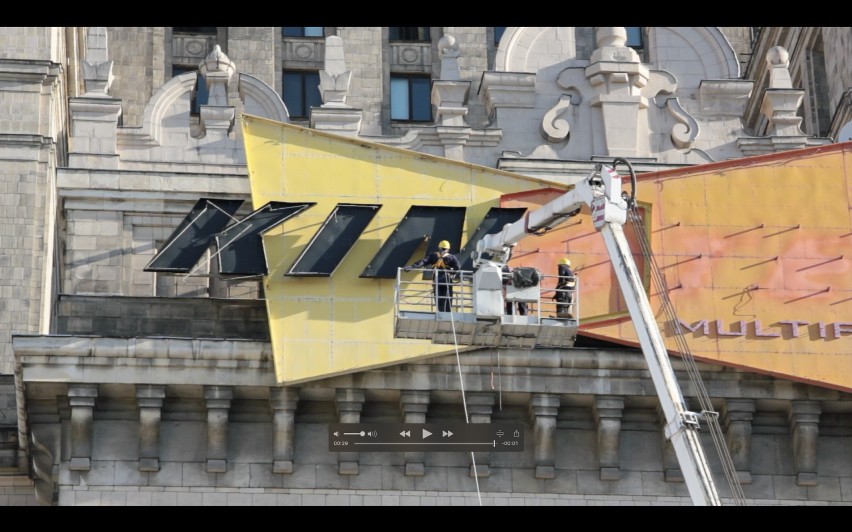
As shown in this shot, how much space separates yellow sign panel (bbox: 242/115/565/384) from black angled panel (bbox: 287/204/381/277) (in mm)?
161

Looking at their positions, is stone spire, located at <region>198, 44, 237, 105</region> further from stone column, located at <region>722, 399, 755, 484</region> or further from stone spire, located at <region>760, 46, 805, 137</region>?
stone column, located at <region>722, 399, 755, 484</region>

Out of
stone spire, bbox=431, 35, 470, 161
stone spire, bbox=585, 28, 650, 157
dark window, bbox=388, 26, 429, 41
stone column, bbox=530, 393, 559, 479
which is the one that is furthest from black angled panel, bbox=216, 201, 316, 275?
dark window, bbox=388, 26, 429, 41

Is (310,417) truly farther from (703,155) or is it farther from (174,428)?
(703,155)

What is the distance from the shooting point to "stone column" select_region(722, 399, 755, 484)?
1889 inches

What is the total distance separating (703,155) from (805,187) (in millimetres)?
3065

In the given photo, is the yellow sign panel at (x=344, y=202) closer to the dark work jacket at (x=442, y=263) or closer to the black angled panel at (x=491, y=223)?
the black angled panel at (x=491, y=223)

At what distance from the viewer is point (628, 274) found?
42.2m

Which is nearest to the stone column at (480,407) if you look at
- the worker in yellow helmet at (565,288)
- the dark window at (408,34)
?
the worker in yellow helmet at (565,288)

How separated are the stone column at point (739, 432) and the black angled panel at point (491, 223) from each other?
18.0 feet

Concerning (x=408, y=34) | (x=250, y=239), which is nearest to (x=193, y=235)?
(x=250, y=239)

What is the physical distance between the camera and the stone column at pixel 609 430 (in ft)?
157

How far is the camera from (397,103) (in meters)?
70.8

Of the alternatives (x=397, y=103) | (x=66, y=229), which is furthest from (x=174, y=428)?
(x=397, y=103)

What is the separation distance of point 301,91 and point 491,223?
21704 mm
